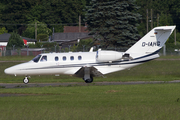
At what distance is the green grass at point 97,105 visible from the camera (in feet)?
38.3

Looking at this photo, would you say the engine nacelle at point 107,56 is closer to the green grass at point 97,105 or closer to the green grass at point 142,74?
the green grass at point 142,74

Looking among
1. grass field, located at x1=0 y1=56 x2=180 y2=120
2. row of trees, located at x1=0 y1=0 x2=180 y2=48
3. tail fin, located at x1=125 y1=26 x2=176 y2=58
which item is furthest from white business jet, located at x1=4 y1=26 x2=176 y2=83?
row of trees, located at x1=0 y1=0 x2=180 y2=48

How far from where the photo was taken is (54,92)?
18.4 meters

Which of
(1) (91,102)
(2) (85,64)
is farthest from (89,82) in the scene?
(1) (91,102)

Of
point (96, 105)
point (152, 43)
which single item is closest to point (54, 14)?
point (152, 43)

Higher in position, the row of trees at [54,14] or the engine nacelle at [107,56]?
the row of trees at [54,14]

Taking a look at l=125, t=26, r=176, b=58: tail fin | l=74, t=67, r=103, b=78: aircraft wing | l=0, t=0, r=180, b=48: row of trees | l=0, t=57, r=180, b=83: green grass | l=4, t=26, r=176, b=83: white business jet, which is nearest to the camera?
l=74, t=67, r=103, b=78: aircraft wing

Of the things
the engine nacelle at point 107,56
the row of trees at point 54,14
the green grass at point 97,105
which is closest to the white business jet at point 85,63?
the engine nacelle at point 107,56

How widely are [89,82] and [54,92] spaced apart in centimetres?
670

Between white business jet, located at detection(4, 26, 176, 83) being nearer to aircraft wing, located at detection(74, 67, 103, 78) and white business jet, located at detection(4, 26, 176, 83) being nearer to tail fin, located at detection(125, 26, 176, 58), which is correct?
aircraft wing, located at detection(74, 67, 103, 78)

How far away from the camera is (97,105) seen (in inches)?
541

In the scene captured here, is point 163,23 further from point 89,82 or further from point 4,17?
point 89,82

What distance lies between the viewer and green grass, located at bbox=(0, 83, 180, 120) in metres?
11.7

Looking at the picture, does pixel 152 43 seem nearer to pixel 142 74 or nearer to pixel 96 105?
pixel 142 74
